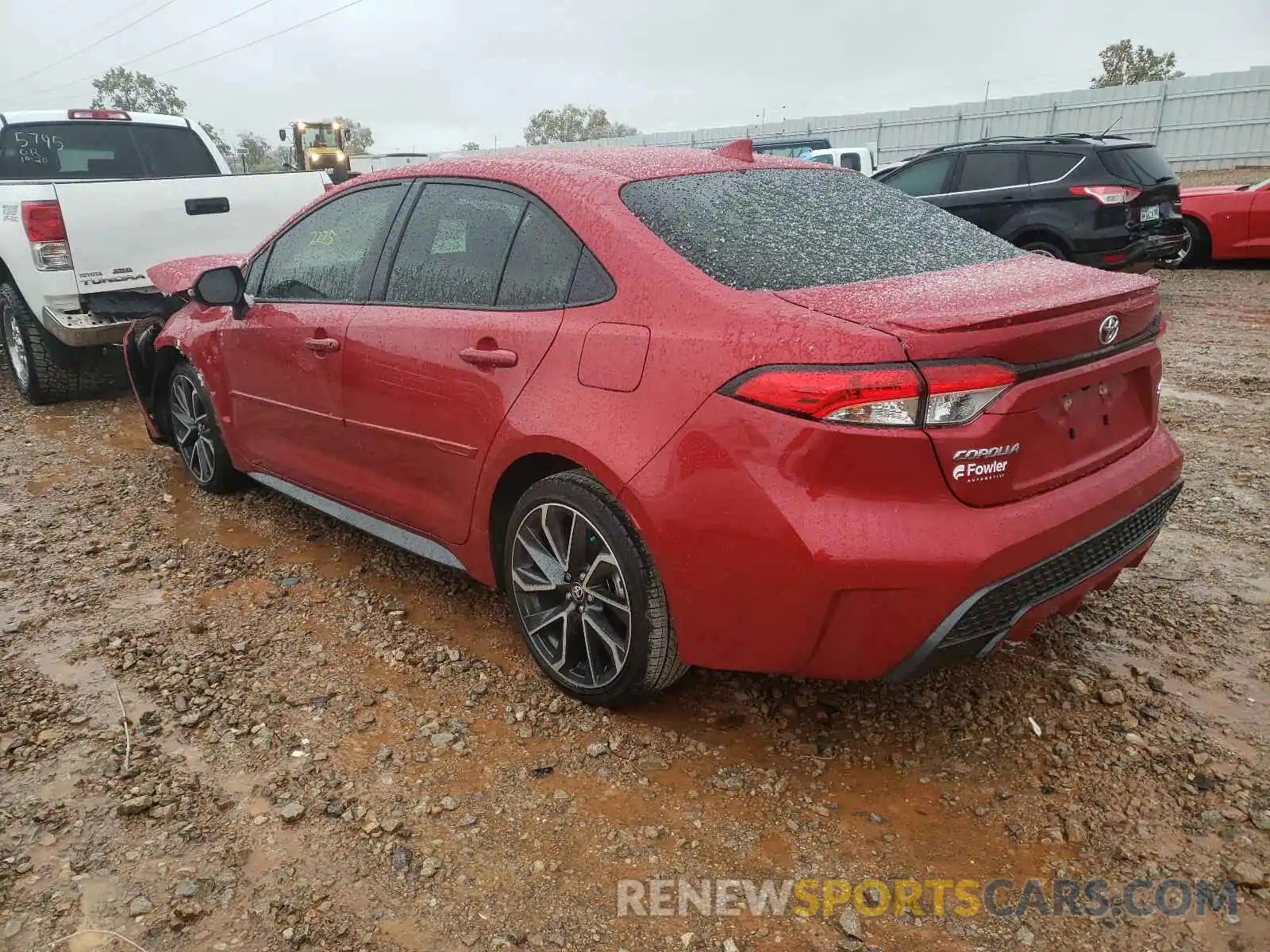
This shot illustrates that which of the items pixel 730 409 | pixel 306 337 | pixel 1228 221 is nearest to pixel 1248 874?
pixel 730 409

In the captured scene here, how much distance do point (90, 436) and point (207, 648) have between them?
3529 millimetres

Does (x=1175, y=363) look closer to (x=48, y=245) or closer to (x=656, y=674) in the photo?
(x=656, y=674)

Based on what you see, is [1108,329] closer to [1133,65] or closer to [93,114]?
[93,114]

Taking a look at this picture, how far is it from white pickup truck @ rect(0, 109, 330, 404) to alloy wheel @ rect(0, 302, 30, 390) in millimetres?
14

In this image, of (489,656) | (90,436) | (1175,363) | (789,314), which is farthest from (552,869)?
(1175,363)

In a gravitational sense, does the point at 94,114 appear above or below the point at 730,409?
above

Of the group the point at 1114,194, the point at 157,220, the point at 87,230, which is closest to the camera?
the point at 87,230

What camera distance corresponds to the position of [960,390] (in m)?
2.11

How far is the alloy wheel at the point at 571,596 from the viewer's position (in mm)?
2652

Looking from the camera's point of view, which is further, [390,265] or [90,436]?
[90,436]

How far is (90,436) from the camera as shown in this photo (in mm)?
6047

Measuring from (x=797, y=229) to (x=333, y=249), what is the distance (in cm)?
189

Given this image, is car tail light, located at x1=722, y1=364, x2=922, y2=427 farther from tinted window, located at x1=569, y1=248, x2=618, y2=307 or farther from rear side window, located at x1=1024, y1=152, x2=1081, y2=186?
rear side window, located at x1=1024, y1=152, x2=1081, y2=186

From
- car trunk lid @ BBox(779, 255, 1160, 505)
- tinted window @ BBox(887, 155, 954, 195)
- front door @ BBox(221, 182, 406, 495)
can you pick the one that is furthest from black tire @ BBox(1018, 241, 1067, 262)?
front door @ BBox(221, 182, 406, 495)
